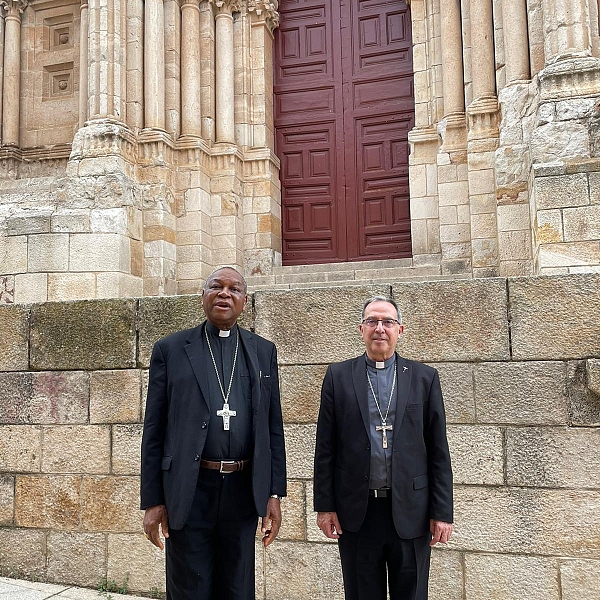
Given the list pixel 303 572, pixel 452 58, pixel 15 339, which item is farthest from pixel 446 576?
pixel 452 58

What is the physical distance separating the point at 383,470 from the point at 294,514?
1.53m

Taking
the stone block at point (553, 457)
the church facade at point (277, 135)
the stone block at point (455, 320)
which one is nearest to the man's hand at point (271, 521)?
the stone block at point (455, 320)

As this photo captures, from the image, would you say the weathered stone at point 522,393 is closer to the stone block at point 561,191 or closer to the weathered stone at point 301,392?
the weathered stone at point 301,392

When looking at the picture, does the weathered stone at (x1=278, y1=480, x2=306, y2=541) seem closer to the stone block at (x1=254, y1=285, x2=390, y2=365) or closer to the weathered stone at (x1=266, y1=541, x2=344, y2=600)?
the weathered stone at (x1=266, y1=541, x2=344, y2=600)

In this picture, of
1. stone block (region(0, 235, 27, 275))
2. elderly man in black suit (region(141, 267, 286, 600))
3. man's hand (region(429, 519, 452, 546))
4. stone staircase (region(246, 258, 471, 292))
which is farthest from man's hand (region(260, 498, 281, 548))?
stone block (region(0, 235, 27, 275))

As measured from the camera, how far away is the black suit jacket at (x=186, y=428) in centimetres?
272

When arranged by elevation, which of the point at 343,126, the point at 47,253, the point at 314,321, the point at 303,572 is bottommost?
the point at 303,572

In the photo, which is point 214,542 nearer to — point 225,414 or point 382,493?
point 225,414

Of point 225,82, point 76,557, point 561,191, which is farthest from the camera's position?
point 225,82

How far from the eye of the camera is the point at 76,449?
4.45m

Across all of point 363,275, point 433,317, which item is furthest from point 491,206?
point 433,317

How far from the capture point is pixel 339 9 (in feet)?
35.0

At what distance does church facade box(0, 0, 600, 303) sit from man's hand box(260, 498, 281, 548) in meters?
5.15

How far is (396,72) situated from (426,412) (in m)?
8.54
